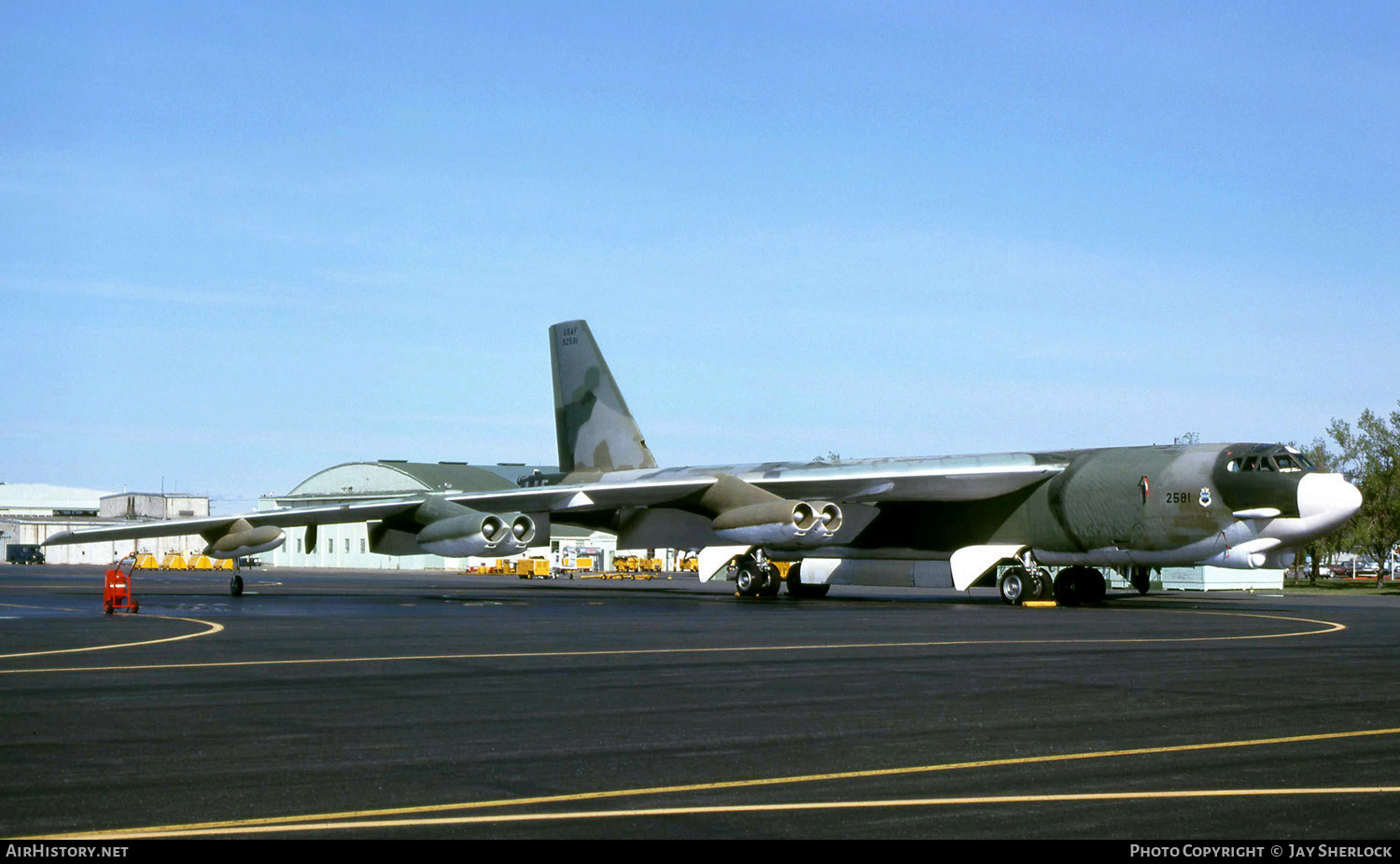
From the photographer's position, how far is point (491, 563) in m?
91.9

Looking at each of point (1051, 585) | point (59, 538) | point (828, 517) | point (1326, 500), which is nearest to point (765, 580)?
point (828, 517)

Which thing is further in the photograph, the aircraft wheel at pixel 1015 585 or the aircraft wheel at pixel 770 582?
the aircraft wheel at pixel 770 582

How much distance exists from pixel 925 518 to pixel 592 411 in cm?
1354

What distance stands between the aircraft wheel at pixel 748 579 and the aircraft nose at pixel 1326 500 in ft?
56.6

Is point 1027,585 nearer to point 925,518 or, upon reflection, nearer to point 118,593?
point 925,518

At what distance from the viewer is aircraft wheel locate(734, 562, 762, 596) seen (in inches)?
1727

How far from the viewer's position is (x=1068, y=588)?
121ft

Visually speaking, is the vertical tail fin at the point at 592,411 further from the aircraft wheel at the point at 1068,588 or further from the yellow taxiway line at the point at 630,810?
the yellow taxiway line at the point at 630,810

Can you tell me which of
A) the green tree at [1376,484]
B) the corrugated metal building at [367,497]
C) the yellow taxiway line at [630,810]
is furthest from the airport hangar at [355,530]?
the yellow taxiway line at [630,810]

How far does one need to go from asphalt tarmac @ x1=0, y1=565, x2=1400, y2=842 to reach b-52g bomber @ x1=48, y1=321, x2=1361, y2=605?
8.71 meters

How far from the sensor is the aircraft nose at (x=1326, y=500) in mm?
31453

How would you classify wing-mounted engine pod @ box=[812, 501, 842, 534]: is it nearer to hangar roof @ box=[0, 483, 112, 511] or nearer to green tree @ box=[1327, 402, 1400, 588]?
green tree @ box=[1327, 402, 1400, 588]

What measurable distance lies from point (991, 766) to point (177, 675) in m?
10.5
